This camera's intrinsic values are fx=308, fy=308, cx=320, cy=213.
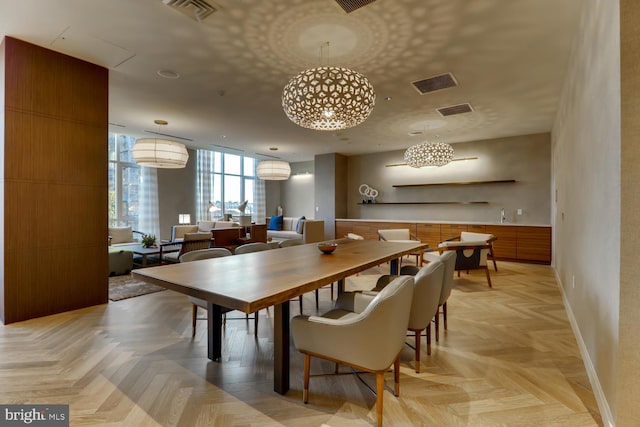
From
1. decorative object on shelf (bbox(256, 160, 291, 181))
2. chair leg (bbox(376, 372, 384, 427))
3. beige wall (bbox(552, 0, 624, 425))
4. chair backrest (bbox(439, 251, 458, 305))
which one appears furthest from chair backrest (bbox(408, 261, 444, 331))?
decorative object on shelf (bbox(256, 160, 291, 181))

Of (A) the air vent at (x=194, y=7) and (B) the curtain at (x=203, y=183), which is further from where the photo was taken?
(B) the curtain at (x=203, y=183)

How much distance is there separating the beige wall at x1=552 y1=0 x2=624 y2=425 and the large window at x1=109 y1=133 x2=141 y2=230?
8.58 metres

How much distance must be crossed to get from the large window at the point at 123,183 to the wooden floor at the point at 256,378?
4902 millimetres

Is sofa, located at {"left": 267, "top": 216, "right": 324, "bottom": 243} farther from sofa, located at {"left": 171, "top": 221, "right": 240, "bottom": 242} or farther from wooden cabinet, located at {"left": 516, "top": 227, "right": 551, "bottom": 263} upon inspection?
wooden cabinet, located at {"left": 516, "top": 227, "right": 551, "bottom": 263}

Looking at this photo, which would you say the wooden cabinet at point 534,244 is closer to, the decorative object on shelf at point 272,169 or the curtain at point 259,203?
the decorative object on shelf at point 272,169

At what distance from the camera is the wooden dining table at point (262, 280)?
5.36 ft

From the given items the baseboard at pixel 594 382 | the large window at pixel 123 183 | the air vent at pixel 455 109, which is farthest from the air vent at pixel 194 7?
the large window at pixel 123 183

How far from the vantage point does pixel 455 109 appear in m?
5.10

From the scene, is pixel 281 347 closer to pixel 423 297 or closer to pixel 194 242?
pixel 423 297

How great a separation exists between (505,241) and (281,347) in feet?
20.9

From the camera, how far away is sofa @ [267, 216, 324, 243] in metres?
7.68

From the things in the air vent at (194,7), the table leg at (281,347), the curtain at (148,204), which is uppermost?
the air vent at (194,7)

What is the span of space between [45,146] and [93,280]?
1588 millimetres

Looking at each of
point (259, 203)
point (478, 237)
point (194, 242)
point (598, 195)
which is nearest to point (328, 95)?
point (598, 195)
